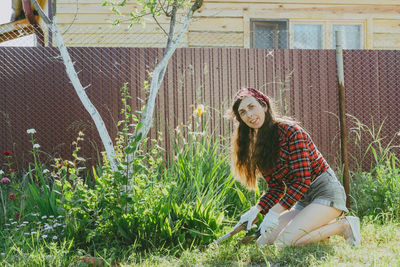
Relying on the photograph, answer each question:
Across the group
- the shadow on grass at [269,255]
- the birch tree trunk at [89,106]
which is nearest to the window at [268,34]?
the birch tree trunk at [89,106]

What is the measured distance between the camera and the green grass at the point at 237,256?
117 inches

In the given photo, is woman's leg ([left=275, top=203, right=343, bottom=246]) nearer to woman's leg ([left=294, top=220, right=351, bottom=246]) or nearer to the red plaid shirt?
woman's leg ([left=294, top=220, right=351, bottom=246])

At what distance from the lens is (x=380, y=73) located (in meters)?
6.82

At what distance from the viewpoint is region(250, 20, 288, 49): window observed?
869 cm

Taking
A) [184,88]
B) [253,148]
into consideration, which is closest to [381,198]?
[253,148]

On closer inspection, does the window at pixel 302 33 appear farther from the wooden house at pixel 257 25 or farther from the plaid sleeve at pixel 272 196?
the plaid sleeve at pixel 272 196

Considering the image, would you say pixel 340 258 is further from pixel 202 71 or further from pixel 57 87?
pixel 57 87

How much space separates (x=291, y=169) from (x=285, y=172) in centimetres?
A: 10

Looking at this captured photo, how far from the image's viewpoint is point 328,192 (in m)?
3.62

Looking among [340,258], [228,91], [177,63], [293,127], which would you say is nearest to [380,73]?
[228,91]

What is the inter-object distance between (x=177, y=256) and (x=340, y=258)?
115 centimetres

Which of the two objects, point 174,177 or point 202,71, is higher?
point 202,71

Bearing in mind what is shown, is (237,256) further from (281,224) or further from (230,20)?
(230,20)

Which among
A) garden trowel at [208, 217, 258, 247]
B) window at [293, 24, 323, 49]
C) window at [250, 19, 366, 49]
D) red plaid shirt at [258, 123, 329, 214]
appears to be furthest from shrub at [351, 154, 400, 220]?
window at [293, 24, 323, 49]
